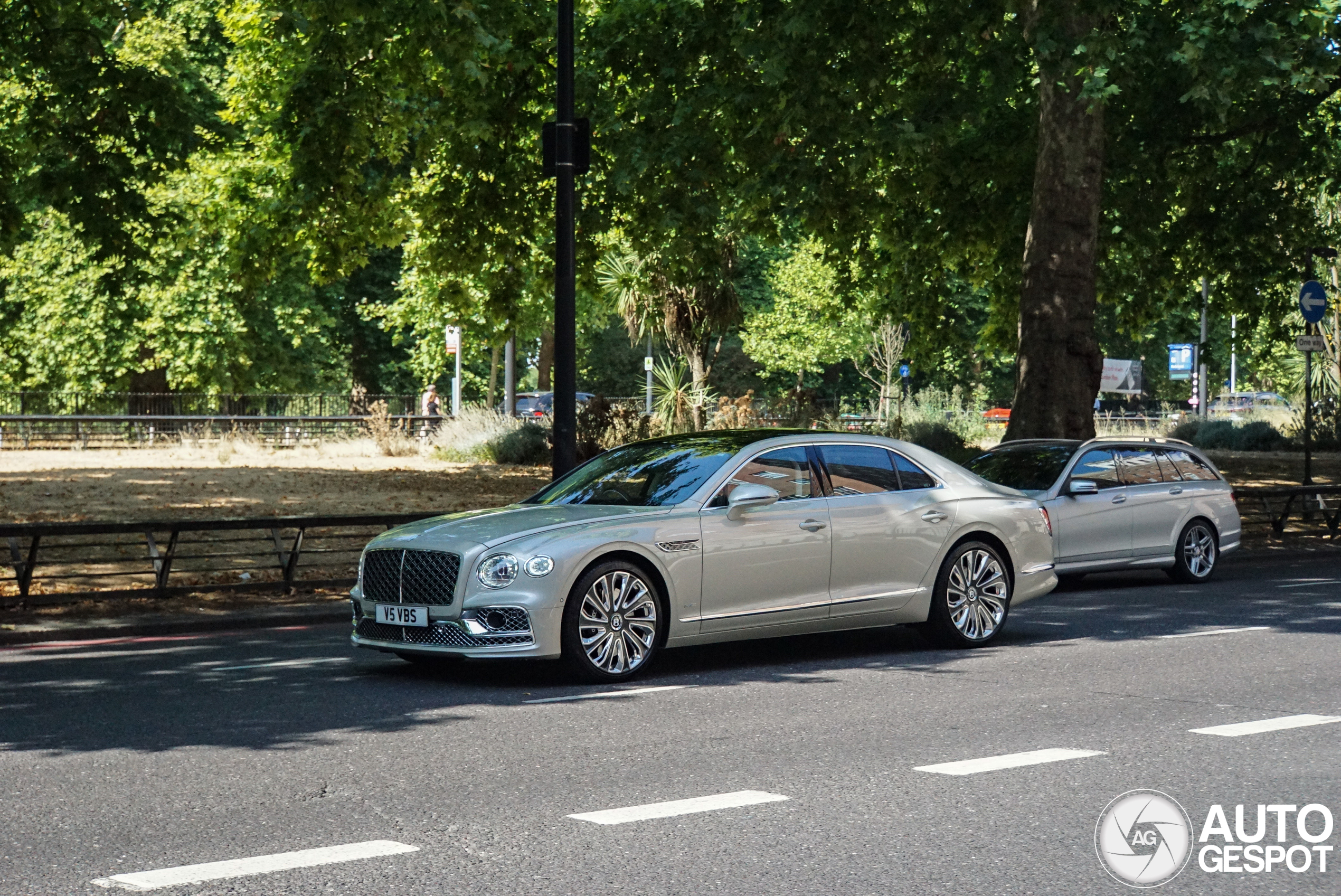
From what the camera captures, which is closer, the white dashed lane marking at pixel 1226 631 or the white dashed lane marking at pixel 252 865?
the white dashed lane marking at pixel 252 865

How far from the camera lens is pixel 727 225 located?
28594mm

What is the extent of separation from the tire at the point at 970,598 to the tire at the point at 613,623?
7.74ft

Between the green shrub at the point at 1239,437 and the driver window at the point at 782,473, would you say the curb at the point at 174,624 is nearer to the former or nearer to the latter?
the driver window at the point at 782,473

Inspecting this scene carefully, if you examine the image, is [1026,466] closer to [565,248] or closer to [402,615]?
[565,248]

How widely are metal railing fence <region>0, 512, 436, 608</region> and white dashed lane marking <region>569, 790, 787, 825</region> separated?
27.9ft

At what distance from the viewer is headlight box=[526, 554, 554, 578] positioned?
9523 mm

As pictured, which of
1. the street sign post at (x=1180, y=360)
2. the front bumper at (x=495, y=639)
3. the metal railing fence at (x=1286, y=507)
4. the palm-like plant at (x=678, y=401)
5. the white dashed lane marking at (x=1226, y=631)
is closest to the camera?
the front bumper at (x=495, y=639)

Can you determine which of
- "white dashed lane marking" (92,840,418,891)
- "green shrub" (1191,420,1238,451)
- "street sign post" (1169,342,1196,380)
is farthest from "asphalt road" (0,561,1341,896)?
"street sign post" (1169,342,1196,380)

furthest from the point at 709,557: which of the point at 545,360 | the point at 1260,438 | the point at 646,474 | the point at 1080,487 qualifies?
the point at 545,360

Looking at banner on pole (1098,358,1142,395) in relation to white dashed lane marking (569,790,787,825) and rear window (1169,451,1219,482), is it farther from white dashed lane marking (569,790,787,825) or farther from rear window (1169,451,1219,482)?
white dashed lane marking (569,790,787,825)

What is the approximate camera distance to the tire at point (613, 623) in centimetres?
969

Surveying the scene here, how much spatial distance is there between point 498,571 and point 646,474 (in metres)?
1.65

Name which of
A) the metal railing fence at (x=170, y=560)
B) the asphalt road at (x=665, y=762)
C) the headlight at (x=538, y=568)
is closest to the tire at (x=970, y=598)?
the asphalt road at (x=665, y=762)

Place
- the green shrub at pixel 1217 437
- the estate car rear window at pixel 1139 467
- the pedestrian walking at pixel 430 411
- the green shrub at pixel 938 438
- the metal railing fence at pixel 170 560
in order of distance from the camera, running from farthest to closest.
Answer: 1. the green shrub at pixel 1217 437
2. the pedestrian walking at pixel 430 411
3. the green shrub at pixel 938 438
4. the estate car rear window at pixel 1139 467
5. the metal railing fence at pixel 170 560
